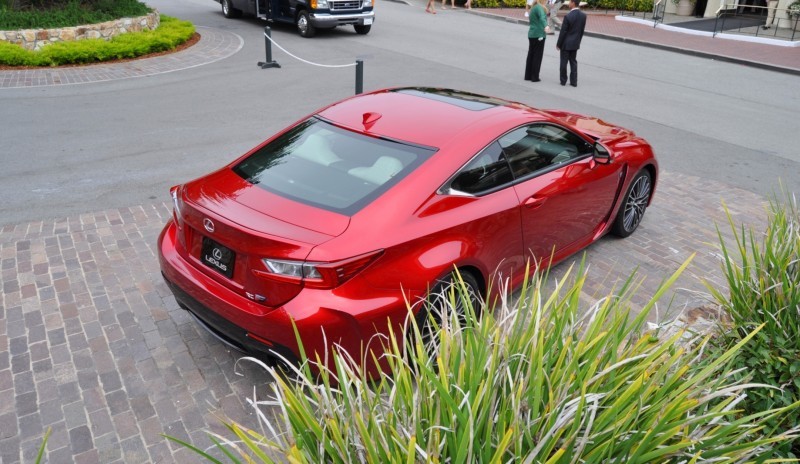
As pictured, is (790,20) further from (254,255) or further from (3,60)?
(254,255)

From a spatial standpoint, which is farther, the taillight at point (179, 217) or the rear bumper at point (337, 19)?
the rear bumper at point (337, 19)

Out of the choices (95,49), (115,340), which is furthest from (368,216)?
(95,49)

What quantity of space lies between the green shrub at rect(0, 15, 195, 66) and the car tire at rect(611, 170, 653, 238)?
1133cm

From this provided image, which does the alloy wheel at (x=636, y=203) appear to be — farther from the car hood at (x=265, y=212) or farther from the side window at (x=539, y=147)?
the car hood at (x=265, y=212)

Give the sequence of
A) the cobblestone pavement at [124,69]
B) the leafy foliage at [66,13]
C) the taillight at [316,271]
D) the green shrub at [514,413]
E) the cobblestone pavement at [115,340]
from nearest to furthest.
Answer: the green shrub at [514,413], the taillight at [316,271], the cobblestone pavement at [115,340], the cobblestone pavement at [124,69], the leafy foliage at [66,13]

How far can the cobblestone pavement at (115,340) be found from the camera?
149 inches

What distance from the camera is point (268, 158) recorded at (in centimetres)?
472

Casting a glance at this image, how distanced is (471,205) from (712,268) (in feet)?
9.80

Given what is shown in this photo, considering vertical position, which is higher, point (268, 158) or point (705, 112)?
point (268, 158)

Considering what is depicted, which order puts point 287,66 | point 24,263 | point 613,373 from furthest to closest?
point 287,66 → point 24,263 → point 613,373

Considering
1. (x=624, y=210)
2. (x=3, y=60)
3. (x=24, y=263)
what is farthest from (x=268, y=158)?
(x=3, y=60)

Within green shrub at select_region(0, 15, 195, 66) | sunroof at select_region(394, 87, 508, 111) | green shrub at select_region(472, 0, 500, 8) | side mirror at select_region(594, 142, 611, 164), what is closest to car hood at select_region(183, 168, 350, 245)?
sunroof at select_region(394, 87, 508, 111)

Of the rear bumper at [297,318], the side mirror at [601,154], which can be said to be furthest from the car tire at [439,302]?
the side mirror at [601,154]

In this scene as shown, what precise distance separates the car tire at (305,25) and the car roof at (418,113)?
12.9m
